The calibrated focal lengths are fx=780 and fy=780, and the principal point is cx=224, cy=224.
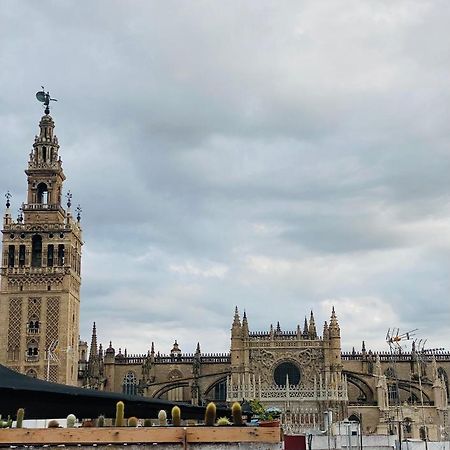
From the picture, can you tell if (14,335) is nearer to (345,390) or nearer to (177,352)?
(177,352)

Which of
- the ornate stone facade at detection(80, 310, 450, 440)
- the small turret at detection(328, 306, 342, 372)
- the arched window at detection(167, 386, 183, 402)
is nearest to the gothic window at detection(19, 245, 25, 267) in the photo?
the ornate stone facade at detection(80, 310, 450, 440)

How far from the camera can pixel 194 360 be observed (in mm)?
88750

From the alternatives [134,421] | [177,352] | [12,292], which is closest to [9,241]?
[12,292]

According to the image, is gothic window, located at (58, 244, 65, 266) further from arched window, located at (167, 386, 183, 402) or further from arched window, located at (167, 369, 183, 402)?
arched window, located at (167, 386, 183, 402)

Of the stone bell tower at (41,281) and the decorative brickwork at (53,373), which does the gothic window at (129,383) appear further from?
the decorative brickwork at (53,373)

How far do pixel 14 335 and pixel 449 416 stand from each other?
149 feet

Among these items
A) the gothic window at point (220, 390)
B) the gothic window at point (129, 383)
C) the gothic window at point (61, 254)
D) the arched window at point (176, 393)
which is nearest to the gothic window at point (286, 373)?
the gothic window at point (220, 390)

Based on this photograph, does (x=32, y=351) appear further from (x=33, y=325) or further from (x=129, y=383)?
(x=129, y=383)

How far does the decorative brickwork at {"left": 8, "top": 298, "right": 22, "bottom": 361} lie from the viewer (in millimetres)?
79875

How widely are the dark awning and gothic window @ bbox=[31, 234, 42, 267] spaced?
6363 cm

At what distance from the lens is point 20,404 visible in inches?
718

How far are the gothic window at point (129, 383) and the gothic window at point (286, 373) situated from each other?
57.9ft

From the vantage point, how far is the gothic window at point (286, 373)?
8088 cm

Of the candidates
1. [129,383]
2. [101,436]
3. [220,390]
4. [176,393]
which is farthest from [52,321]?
[101,436]
